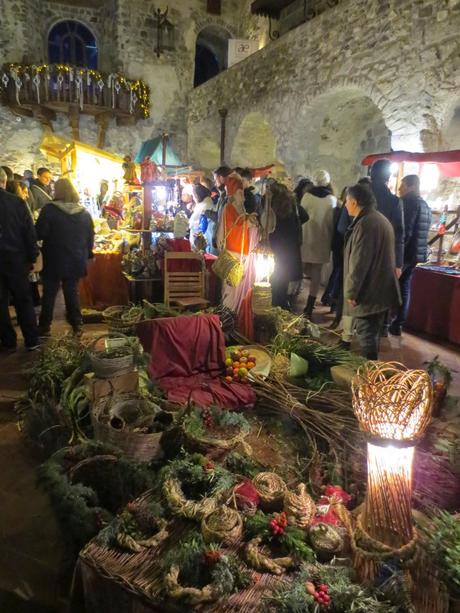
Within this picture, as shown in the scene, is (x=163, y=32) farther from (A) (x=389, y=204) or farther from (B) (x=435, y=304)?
(B) (x=435, y=304)

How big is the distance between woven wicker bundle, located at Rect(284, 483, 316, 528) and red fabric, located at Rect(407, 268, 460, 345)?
3.66 metres

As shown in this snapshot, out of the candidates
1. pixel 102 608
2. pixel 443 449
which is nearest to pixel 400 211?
pixel 443 449

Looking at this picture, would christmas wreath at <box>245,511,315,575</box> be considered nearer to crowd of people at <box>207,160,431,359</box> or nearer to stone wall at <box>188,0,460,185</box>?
crowd of people at <box>207,160,431,359</box>

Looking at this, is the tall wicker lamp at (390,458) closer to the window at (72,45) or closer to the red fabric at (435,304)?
the red fabric at (435,304)

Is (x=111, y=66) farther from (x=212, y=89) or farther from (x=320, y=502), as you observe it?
(x=320, y=502)

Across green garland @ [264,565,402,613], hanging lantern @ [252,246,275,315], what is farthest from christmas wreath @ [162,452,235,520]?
hanging lantern @ [252,246,275,315]

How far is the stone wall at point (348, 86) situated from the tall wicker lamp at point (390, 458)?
5075 mm

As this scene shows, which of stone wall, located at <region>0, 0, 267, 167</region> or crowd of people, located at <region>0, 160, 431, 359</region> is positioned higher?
stone wall, located at <region>0, 0, 267, 167</region>

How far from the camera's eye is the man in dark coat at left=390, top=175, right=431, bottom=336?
4.88 metres

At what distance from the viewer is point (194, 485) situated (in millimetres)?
2271

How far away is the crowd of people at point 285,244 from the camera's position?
3662 millimetres

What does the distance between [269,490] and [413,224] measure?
12.3ft

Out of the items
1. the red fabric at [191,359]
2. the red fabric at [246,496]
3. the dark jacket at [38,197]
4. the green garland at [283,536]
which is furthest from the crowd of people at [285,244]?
the green garland at [283,536]

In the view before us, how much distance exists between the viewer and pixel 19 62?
12.9 metres
